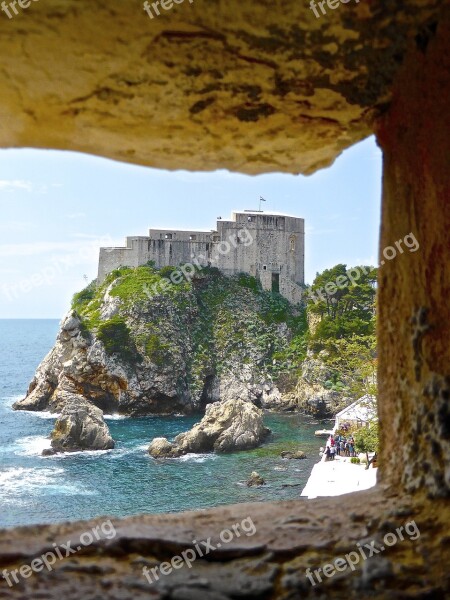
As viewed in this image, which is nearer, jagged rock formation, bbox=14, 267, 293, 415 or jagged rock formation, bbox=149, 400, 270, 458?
jagged rock formation, bbox=149, 400, 270, 458

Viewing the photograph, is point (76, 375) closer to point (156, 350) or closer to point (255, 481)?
point (156, 350)

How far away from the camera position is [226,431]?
127 ft

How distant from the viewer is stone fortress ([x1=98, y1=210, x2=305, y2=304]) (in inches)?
2409

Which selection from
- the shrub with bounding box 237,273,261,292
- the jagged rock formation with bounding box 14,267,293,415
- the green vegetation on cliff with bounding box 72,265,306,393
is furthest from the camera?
the shrub with bounding box 237,273,261,292

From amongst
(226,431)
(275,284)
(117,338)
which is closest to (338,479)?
(226,431)

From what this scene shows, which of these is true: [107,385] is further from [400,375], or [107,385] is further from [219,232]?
[400,375]

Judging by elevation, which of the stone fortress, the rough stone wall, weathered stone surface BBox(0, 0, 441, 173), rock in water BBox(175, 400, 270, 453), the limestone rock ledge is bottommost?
rock in water BBox(175, 400, 270, 453)

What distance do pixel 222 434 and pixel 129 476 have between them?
8659mm

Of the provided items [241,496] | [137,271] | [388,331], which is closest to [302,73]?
[388,331]

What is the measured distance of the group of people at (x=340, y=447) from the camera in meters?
26.5

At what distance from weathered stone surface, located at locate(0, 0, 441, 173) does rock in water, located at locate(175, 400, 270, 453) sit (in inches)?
1417

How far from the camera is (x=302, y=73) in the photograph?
241 centimetres

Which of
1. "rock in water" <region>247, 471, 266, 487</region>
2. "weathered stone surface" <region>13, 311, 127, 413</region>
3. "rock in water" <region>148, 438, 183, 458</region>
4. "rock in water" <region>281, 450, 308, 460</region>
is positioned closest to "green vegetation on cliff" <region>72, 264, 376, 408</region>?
"weathered stone surface" <region>13, 311, 127, 413</region>

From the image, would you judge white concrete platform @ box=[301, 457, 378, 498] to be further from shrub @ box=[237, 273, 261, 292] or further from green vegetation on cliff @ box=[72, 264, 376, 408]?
shrub @ box=[237, 273, 261, 292]
